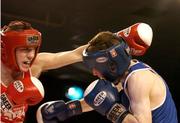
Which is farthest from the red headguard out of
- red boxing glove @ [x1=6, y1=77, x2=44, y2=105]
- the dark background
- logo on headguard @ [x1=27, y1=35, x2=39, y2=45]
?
the dark background

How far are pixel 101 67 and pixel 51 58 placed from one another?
1.64 ft

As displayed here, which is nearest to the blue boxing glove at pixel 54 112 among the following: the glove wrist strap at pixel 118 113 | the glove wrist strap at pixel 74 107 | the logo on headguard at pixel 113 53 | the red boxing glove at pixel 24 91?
the glove wrist strap at pixel 74 107

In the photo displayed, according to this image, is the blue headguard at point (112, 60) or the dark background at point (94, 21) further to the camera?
the dark background at point (94, 21)

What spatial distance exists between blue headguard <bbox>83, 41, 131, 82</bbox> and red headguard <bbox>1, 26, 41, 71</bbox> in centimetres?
29

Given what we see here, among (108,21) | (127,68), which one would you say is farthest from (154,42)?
(127,68)

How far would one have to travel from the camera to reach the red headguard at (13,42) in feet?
6.88

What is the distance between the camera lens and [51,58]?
2.46 meters

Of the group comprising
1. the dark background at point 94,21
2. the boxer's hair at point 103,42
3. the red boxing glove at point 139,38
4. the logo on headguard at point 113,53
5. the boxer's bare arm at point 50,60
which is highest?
the boxer's hair at point 103,42

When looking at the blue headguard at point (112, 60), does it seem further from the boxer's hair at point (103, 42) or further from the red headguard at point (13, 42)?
the red headguard at point (13, 42)

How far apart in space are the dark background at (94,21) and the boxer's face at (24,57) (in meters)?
2.06

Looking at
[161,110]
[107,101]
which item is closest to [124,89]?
[107,101]

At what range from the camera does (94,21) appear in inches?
177

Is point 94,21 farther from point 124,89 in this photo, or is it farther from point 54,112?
point 124,89

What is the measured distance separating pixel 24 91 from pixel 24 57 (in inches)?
7.6
